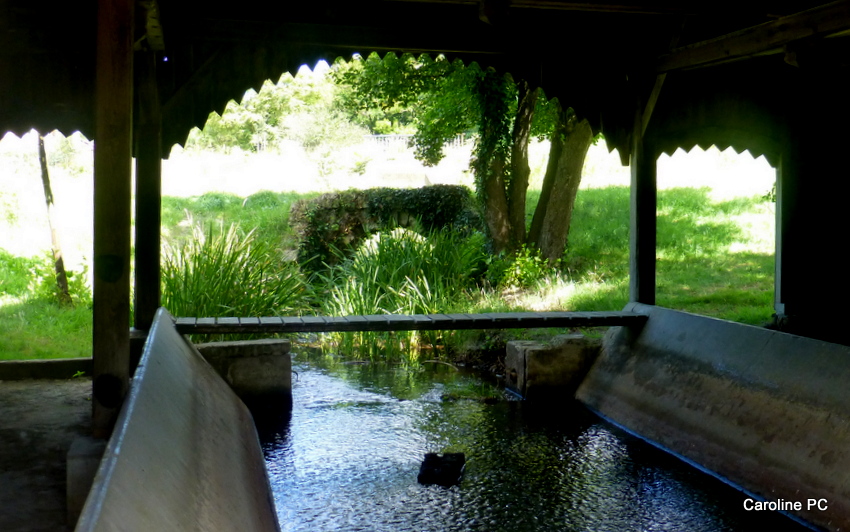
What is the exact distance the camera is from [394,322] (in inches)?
248

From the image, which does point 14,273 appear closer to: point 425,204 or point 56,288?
point 56,288

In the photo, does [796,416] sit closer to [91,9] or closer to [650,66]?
[650,66]

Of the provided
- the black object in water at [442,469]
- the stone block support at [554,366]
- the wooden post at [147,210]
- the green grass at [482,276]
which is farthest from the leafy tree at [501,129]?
the black object in water at [442,469]

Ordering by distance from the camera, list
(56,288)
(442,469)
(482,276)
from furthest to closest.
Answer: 1. (482,276)
2. (56,288)
3. (442,469)

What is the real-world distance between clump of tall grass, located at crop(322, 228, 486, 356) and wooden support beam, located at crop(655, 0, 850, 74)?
4.12 metres

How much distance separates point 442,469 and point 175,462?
2.61 metres

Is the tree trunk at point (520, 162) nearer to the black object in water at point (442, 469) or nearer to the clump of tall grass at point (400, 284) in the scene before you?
the clump of tall grass at point (400, 284)

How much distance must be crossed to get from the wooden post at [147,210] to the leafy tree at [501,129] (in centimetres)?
579

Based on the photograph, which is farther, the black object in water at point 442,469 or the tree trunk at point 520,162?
the tree trunk at point 520,162

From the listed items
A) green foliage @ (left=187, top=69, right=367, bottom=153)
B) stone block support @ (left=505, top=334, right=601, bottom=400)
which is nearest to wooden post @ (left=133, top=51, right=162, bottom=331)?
stone block support @ (left=505, top=334, right=601, bottom=400)

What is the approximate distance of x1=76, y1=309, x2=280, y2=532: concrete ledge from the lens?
1.94 meters

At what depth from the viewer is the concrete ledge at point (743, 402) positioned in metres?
4.23

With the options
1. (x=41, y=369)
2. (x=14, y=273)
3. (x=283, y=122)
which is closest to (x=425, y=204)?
(x=14, y=273)

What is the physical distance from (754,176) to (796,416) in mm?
13018
